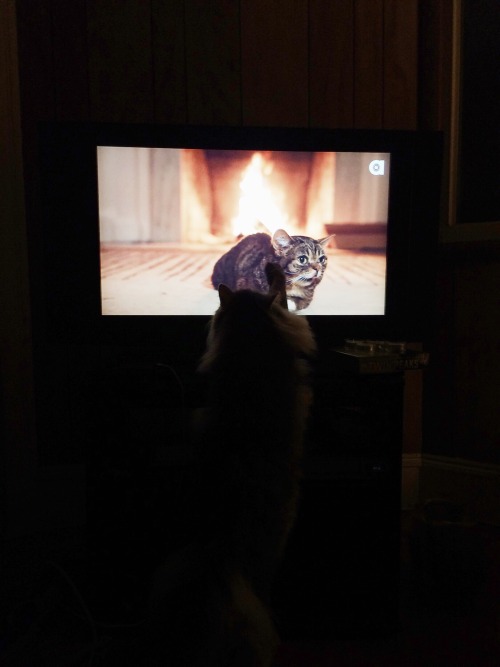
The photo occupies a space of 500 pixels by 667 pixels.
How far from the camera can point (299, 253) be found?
1648 millimetres

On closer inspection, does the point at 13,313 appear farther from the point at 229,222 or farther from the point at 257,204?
the point at 257,204

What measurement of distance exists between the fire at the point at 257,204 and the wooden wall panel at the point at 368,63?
0.67 m

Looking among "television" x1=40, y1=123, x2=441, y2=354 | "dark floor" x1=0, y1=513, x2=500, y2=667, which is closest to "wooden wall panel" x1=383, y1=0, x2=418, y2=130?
"television" x1=40, y1=123, x2=441, y2=354

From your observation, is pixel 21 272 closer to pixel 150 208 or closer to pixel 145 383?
pixel 150 208

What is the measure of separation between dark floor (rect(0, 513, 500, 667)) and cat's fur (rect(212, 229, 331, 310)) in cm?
90

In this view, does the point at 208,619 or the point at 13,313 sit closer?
the point at 208,619

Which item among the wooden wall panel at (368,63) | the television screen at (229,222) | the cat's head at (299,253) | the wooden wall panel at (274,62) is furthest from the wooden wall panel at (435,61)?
the cat's head at (299,253)

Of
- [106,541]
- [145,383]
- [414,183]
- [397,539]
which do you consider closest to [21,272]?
[145,383]

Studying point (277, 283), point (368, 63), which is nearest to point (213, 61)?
point (368, 63)

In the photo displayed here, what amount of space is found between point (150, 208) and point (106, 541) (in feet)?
3.45

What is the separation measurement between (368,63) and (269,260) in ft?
3.31

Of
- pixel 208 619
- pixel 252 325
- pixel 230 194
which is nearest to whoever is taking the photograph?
pixel 208 619

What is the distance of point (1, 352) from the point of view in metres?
1.93

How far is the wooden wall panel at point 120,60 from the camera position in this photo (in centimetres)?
187
